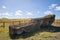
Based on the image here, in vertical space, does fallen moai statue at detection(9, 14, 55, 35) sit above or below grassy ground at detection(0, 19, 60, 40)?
above

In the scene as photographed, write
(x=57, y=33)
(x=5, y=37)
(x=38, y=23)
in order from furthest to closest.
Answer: (x=38, y=23) < (x=57, y=33) < (x=5, y=37)

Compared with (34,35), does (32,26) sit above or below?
above

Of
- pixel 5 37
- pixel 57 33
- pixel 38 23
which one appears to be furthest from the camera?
pixel 38 23

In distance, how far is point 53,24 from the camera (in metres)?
Result: 3.38

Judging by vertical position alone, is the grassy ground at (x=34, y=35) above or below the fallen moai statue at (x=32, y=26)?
below

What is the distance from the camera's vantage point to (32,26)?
3.12 meters

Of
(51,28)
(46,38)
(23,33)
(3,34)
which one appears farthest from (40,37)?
(3,34)

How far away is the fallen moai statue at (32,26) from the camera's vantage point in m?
2.85

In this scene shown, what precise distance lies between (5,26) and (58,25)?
1420mm

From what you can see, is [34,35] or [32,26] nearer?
[34,35]

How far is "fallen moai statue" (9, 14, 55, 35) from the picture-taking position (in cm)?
285

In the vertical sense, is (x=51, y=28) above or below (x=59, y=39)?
above

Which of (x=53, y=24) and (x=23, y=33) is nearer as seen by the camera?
(x=23, y=33)

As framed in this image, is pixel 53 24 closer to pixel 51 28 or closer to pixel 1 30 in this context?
pixel 51 28
